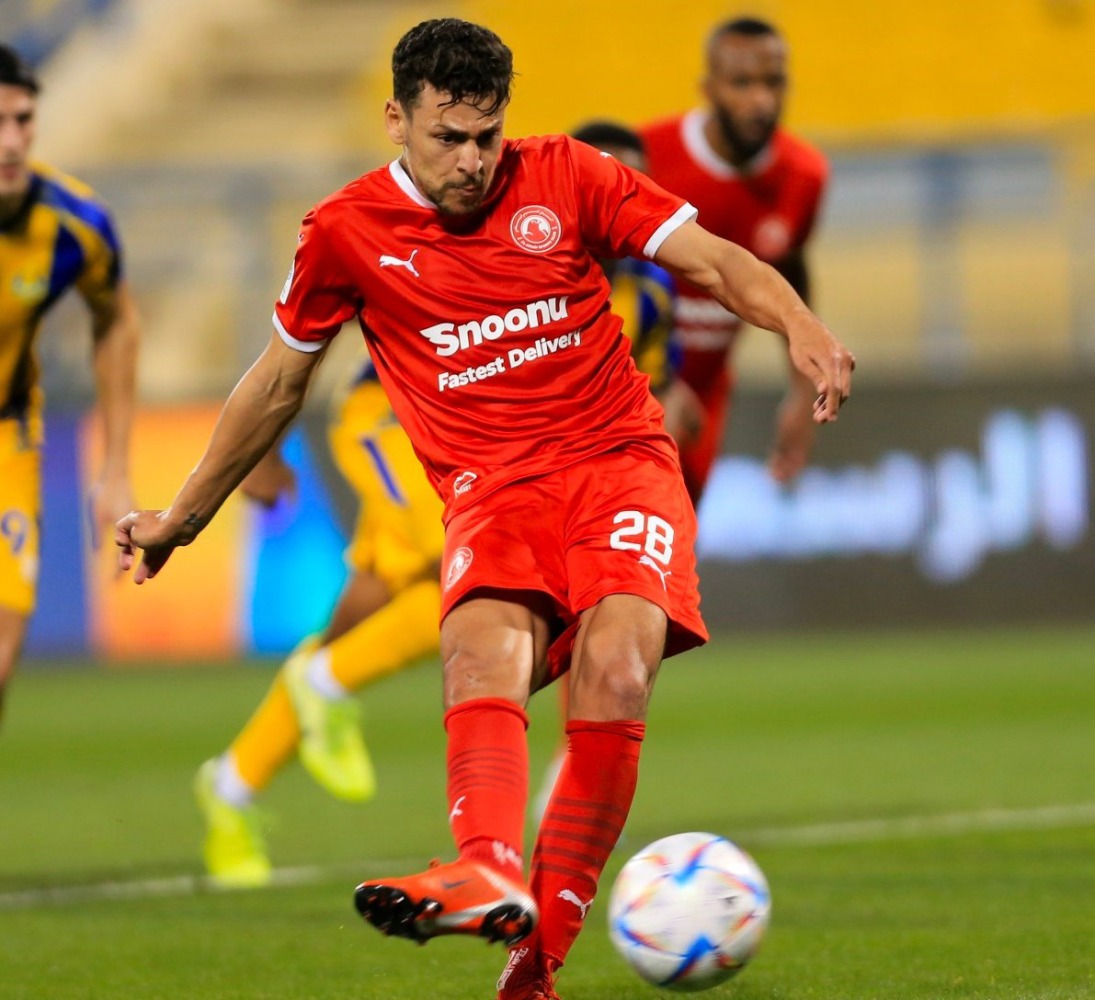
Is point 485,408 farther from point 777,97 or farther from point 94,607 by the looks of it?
point 94,607

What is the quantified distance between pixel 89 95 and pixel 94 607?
31.3 feet

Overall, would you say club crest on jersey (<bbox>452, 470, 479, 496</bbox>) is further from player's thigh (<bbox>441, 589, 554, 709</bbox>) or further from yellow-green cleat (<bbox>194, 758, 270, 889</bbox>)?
yellow-green cleat (<bbox>194, 758, 270, 889</bbox>)

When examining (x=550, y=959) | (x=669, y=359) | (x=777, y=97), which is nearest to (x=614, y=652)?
(x=550, y=959)

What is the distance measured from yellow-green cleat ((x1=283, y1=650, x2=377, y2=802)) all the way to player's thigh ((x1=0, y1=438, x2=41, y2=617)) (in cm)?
89

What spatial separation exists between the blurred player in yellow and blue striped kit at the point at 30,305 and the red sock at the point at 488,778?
2.43 metres

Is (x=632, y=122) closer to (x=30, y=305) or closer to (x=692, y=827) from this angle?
(x=692, y=827)

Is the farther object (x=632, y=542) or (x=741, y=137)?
(x=741, y=137)

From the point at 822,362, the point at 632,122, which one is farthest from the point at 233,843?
the point at 632,122

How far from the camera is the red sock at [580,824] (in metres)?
4.23

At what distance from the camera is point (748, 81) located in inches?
Result: 302

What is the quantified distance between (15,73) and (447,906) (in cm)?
356

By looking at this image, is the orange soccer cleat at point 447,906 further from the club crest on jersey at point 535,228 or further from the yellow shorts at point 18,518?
the yellow shorts at point 18,518

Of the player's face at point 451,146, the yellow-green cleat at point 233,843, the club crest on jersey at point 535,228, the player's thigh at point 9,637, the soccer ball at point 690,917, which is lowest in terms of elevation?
the yellow-green cleat at point 233,843

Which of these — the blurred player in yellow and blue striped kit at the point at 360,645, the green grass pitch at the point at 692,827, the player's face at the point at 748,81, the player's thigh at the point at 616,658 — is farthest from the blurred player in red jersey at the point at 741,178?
the player's thigh at the point at 616,658
